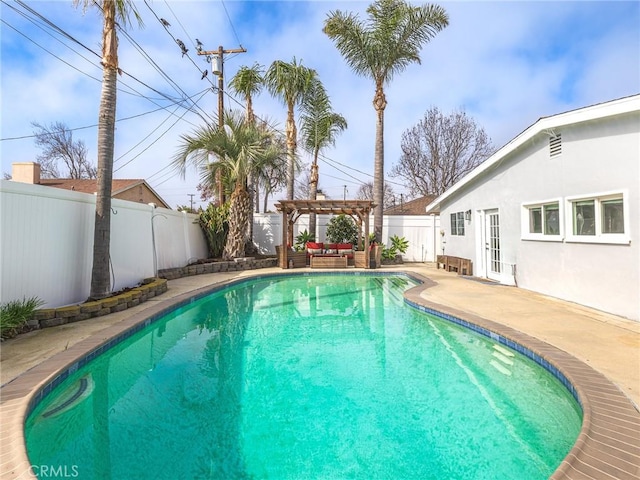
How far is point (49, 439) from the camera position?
3066mm

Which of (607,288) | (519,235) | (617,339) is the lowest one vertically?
(617,339)

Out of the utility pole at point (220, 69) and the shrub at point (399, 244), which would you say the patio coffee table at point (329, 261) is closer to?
the shrub at point (399, 244)

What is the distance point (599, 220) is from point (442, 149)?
24605mm

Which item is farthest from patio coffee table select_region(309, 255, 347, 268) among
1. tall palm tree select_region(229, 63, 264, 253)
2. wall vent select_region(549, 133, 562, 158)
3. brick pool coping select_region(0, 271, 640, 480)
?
brick pool coping select_region(0, 271, 640, 480)

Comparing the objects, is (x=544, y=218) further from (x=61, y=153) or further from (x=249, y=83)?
(x=61, y=153)

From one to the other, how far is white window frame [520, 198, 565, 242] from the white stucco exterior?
0.08 feet

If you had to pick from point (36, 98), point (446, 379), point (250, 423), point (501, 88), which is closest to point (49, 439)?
point (250, 423)

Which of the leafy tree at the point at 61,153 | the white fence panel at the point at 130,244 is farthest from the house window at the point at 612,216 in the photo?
the leafy tree at the point at 61,153

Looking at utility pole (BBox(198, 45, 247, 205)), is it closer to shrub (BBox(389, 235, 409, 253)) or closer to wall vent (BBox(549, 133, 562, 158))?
shrub (BBox(389, 235, 409, 253))

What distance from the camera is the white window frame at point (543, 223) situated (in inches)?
297

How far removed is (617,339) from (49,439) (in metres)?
7.01

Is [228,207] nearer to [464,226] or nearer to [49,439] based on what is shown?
[464,226]

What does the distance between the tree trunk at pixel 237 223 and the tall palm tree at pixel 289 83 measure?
3.64m

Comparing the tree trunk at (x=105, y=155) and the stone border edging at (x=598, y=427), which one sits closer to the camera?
the stone border edging at (x=598, y=427)
